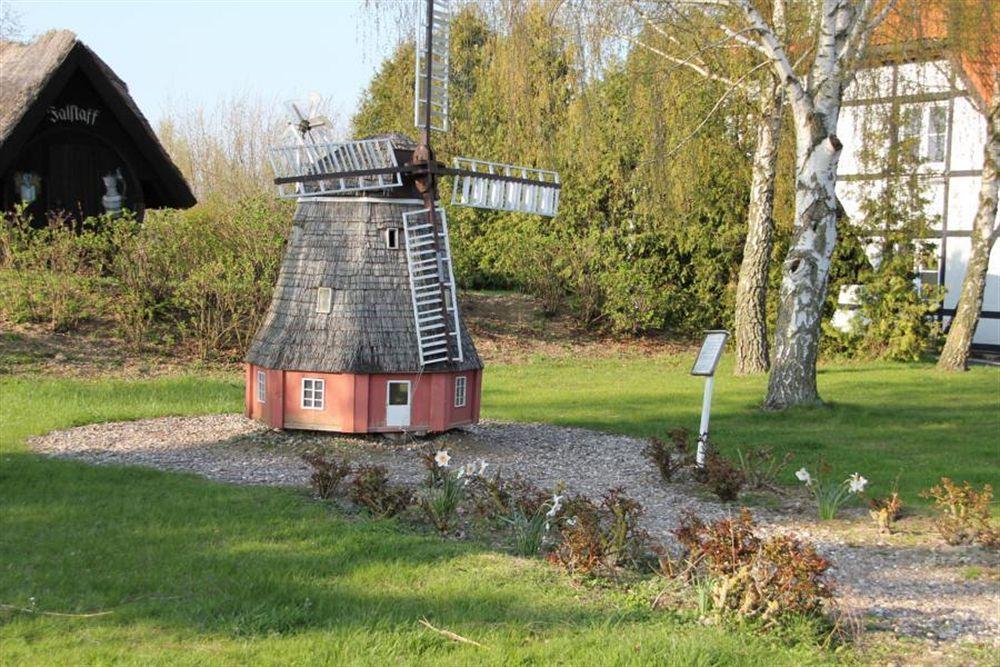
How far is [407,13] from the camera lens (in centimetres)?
1377

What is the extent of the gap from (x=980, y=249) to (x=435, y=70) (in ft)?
40.8

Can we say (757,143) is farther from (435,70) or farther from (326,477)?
(326,477)

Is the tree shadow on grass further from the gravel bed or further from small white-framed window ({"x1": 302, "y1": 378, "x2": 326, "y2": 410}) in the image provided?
small white-framed window ({"x1": 302, "y1": 378, "x2": 326, "y2": 410})

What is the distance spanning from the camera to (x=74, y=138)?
73.9 ft

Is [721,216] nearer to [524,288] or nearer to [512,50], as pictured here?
[524,288]

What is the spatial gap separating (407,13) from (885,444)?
8.23m

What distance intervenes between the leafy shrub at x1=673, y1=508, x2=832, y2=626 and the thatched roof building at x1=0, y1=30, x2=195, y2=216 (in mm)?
17968

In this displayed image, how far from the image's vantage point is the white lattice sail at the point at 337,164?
40.7ft

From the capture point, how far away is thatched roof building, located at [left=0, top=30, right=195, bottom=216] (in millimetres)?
20797

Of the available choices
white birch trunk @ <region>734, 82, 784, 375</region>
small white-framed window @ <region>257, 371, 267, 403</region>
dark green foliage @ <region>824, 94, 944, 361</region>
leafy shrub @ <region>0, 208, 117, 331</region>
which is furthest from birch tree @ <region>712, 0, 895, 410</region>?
leafy shrub @ <region>0, 208, 117, 331</region>

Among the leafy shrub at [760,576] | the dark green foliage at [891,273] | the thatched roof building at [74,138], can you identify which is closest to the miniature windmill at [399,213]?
the leafy shrub at [760,576]

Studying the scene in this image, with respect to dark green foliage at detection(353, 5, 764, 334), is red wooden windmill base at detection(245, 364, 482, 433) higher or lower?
lower

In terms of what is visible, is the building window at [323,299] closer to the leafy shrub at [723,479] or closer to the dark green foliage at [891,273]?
the leafy shrub at [723,479]

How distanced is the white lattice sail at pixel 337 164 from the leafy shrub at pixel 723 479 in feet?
16.0
